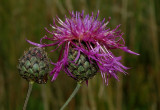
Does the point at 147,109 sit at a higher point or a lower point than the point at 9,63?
lower

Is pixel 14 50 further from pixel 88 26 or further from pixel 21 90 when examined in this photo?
pixel 88 26

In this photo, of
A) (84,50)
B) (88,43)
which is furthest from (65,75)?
(84,50)

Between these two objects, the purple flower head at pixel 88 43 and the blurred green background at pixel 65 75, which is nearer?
the purple flower head at pixel 88 43

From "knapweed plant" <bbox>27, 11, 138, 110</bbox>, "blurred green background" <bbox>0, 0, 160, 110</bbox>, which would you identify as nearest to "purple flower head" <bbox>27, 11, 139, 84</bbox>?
"knapweed plant" <bbox>27, 11, 138, 110</bbox>

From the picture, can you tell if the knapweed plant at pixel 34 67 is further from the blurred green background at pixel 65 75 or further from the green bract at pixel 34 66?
the blurred green background at pixel 65 75

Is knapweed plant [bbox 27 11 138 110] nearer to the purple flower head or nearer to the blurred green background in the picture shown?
the purple flower head

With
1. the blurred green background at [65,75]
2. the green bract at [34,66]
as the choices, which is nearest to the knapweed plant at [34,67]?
the green bract at [34,66]

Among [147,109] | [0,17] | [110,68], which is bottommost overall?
[147,109]

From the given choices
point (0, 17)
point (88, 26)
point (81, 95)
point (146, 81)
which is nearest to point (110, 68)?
point (88, 26)
